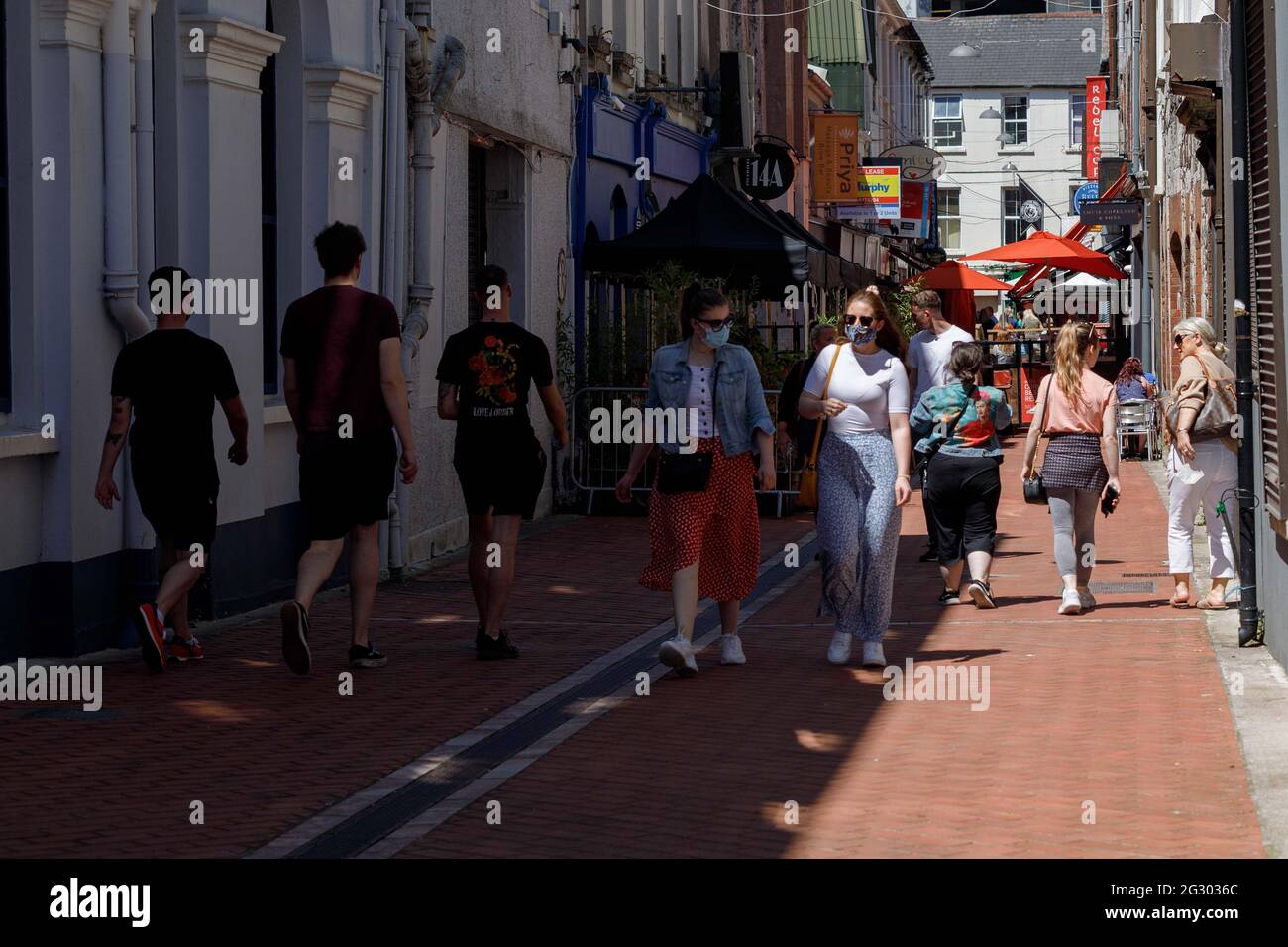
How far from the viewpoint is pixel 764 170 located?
27203 millimetres

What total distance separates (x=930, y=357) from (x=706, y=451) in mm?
4452

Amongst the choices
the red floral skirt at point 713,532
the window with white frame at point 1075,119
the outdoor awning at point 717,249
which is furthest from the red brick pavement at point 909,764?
the window with white frame at point 1075,119

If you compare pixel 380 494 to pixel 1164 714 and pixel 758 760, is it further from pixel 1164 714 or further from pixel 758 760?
pixel 1164 714

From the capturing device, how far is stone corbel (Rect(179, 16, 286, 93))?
11141 mm

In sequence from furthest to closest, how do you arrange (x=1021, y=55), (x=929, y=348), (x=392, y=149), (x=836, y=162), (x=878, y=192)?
(x=1021, y=55) → (x=878, y=192) → (x=836, y=162) → (x=392, y=149) → (x=929, y=348)

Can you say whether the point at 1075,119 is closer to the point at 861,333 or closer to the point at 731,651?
the point at 861,333

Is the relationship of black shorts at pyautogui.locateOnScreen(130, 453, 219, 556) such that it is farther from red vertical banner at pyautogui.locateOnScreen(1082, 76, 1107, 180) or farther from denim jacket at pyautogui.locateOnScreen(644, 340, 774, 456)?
red vertical banner at pyautogui.locateOnScreen(1082, 76, 1107, 180)

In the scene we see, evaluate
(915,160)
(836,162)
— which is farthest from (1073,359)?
(915,160)

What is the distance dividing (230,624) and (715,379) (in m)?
3.30

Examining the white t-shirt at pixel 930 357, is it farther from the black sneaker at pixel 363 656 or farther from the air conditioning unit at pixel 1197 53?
the black sneaker at pixel 363 656


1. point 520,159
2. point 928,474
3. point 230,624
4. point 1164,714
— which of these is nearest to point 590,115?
point 520,159

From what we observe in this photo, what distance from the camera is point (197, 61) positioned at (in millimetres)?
11195

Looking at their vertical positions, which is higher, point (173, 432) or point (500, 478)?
point (173, 432)

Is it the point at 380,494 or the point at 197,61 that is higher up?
the point at 197,61
